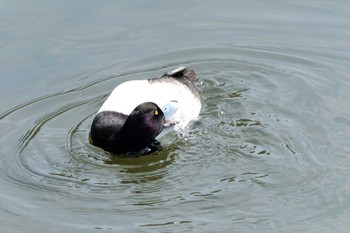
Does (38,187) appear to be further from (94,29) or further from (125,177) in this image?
(94,29)

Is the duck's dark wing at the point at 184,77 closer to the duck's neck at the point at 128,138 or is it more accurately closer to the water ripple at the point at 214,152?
the water ripple at the point at 214,152

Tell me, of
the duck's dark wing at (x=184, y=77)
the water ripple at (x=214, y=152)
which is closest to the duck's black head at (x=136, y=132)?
the water ripple at (x=214, y=152)

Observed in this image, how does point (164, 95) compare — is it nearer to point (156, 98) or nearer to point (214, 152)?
point (156, 98)

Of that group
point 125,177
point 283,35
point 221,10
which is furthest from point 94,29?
point 125,177

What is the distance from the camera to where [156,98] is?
9922mm

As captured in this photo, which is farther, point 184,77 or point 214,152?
point 184,77

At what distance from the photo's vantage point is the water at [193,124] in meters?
8.15

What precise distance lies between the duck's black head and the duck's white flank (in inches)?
9.0

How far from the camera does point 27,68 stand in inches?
464

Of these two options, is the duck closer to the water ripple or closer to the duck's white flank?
the duck's white flank

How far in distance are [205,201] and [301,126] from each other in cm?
190

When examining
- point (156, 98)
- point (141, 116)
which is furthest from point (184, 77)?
point (141, 116)

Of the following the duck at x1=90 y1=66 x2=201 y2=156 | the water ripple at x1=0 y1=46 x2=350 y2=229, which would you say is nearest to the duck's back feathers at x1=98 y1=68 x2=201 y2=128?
the duck at x1=90 y1=66 x2=201 y2=156

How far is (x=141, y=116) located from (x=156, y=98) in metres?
0.54
